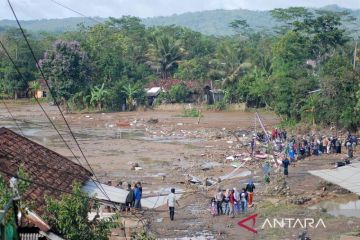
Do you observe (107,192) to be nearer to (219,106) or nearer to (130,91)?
(130,91)

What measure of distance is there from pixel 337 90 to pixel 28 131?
18848 millimetres

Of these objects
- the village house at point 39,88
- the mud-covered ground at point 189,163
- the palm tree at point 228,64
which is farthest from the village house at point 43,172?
the village house at point 39,88

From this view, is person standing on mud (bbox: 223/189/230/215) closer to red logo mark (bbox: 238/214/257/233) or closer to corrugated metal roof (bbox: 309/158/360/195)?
red logo mark (bbox: 238/214/257/233)

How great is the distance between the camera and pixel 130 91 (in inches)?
2051

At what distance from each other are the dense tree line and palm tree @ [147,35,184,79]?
0.09 m

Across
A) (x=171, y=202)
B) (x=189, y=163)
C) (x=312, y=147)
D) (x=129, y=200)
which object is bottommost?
(x=189, y=163)

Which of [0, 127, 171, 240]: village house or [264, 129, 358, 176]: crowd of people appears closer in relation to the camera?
[0, 127, 171, 240]: village house

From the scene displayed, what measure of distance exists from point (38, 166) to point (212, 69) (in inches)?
1623

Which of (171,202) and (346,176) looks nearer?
(346,176)

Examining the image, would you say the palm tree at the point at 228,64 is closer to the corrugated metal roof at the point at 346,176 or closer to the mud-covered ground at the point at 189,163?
the mud-covered ground at the point at 189,163

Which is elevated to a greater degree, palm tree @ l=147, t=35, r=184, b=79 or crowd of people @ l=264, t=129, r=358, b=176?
palm tree @ l=147, t=35, r=184, b=79

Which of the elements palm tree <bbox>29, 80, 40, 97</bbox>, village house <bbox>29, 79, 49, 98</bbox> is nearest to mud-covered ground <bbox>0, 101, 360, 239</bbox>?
palm tree <bbox>29, 80, 40, 97</bbox>

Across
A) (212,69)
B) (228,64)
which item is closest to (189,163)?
(212,69)

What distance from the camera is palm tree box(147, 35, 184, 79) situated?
58.4m
